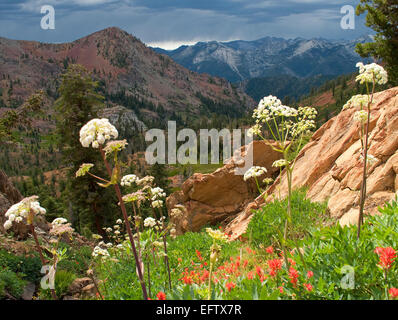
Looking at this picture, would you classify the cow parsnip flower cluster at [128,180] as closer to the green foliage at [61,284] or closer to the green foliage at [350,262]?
the green foliage at [350,262]

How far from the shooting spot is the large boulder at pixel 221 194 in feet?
65.0

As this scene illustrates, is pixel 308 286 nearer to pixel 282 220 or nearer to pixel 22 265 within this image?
pixel 282 220

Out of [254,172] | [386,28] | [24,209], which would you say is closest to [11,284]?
[24,209]

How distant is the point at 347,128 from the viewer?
41.8 ft

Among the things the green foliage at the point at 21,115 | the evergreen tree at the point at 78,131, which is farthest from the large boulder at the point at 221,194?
the green foliage at the point at 21,115

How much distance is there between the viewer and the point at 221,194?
20.5 m

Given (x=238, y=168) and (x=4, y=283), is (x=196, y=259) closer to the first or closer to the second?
(x=4, y=283)

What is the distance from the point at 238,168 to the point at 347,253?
1608cm

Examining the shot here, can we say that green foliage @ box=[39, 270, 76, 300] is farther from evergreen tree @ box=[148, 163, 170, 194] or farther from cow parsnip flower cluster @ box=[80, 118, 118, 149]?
evergreen tree @ box=[148, 163, 170, 194]

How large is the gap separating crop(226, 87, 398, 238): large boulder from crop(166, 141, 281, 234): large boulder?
4841 mm

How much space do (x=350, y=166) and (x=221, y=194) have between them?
1172 centimetres

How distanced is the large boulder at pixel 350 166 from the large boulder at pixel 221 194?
4841 mm

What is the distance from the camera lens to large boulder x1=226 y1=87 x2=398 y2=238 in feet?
24.8
